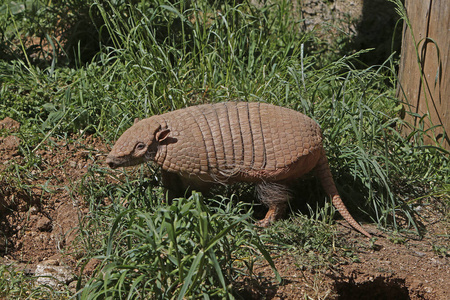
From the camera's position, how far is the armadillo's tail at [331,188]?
14.1 ft

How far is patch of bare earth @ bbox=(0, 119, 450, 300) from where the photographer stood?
381cm

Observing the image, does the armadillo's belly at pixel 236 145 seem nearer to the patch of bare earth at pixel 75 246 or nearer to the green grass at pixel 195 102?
the green grass at pixel 195 102

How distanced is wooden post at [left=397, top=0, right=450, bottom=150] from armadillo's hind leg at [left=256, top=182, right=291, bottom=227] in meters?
1.61

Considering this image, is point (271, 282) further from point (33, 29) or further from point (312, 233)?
point (33, 29)

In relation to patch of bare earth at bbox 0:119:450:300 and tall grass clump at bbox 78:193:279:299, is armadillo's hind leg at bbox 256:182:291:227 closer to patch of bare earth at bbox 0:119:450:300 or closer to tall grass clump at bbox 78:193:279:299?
patch of bare earth at bbox 0:119:450:300

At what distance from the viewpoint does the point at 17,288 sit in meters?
3.59

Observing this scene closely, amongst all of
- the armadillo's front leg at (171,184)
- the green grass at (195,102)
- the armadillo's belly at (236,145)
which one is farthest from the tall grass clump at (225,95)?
the armadillo's belly at (236,145)

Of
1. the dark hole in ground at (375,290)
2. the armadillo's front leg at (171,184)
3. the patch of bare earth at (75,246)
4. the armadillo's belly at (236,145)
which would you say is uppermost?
the armadillo's belly at (236,145)

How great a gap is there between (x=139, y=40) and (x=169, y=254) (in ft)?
8.84

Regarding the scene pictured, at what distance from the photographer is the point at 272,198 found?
4191mm

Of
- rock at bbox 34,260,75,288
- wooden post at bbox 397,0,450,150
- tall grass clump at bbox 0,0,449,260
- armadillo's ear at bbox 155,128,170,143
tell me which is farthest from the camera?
wooden post at bbox 397,0,450,150

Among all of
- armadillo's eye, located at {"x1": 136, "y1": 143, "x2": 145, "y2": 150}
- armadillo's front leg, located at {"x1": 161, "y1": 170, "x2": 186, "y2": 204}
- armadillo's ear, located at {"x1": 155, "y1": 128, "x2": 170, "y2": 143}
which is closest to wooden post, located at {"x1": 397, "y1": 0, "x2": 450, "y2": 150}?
armadillo's front leg, located at {"x1": 161, "y1": 170, "x2": 186, "y2": 204}

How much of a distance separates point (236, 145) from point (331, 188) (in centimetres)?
81

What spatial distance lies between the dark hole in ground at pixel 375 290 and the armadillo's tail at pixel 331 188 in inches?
15.8
